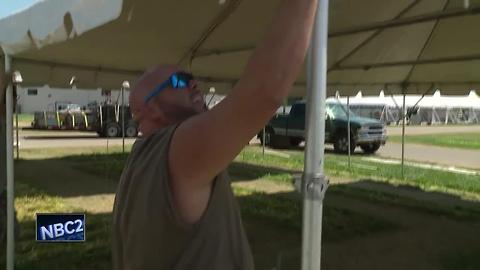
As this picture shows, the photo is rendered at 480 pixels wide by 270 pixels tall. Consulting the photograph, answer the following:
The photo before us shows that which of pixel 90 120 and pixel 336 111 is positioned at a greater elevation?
pixel 336 111

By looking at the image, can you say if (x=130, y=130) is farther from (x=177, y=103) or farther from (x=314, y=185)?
(x=177, y=103)

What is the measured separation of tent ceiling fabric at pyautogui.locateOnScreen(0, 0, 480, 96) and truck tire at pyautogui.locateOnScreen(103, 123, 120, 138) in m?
17.2

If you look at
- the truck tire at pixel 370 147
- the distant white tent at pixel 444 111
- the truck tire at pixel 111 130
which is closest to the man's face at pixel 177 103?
the truck tire at pixel 370 147

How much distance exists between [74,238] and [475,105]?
45832 mm

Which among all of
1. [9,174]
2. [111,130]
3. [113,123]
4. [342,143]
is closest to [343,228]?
[9,174]

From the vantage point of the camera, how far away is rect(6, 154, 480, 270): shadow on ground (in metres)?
5.81

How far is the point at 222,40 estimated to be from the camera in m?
6.32

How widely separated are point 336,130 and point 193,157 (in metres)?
19.4

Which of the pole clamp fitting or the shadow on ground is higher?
the pole clamp fitting

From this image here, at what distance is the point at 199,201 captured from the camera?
1.40 meters

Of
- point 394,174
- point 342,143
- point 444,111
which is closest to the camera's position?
point 394,174

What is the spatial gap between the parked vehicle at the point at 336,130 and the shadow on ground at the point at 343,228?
846cm

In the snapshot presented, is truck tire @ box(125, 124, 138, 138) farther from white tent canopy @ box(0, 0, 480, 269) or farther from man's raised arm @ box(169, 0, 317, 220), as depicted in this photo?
man's raised arm @ box(169, 0, 317, 220)

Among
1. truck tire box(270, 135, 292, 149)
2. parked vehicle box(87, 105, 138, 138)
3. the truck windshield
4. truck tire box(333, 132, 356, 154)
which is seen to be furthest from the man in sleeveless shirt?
parked vehicle box(87, 105, 138, 138)
